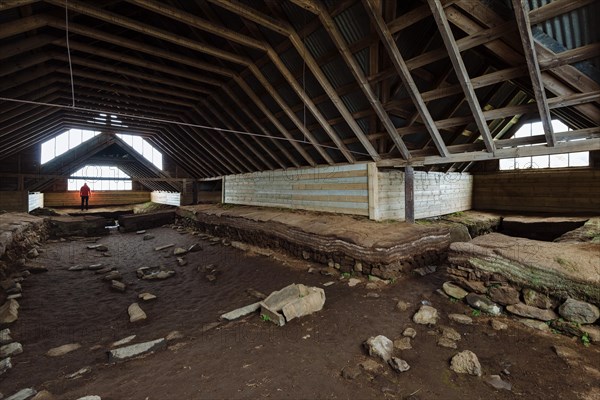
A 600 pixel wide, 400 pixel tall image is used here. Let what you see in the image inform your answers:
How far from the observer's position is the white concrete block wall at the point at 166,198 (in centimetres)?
2078

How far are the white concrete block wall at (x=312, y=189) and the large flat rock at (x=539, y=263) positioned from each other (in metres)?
4.01

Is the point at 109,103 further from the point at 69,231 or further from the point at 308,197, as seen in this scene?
the point at 308,197

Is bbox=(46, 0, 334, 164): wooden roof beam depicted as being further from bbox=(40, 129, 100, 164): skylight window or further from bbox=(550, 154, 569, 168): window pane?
bbox=(40, 129, 100, 164): skylight window

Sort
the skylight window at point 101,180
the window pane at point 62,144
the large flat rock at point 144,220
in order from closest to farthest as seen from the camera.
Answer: the large flat rock at point 144,220
the window pane at point 62,144
the skylight window at point 101,180

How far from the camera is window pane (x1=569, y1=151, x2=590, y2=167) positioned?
11.7 metres

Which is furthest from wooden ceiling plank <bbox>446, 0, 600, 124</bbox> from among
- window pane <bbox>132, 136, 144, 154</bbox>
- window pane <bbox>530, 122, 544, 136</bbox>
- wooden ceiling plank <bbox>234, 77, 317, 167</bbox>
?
window pane <bbox>132, 136, 144, 154</bbox>

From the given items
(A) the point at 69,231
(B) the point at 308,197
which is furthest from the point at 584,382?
(A) the point at 69,231

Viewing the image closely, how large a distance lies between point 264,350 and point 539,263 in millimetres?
4863

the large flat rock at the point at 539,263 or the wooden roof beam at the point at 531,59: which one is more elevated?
the wooden roof beam at the point at 531,59

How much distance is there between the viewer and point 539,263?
429 cm

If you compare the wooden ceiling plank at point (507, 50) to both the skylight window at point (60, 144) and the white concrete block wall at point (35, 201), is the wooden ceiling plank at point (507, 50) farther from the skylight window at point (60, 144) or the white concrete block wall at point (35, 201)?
the white concrete block wall at point (35, 201)

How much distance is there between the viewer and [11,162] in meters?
15.6

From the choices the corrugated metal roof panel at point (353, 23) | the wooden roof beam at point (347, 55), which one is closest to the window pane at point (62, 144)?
the wooden roof beam at point (347, 55)

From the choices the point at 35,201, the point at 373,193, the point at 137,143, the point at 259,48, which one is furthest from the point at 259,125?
the point at 35,201
